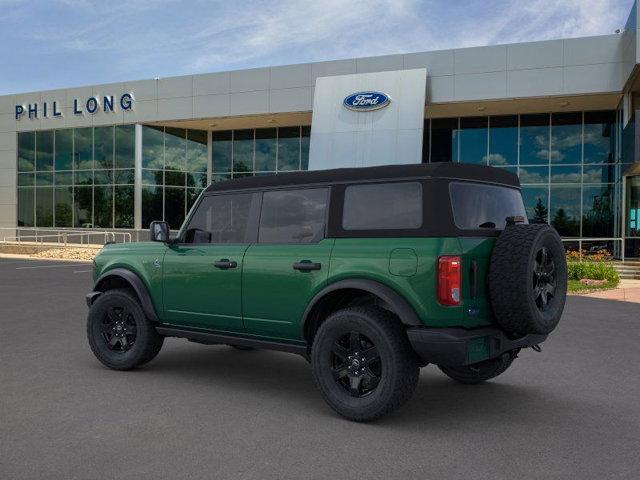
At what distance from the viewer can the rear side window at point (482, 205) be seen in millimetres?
4891

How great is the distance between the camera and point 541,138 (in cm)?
2730

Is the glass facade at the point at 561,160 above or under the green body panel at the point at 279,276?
above

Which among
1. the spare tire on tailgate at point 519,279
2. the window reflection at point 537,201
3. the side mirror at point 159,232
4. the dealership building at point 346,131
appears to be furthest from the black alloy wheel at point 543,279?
the window reflection at point 537,201

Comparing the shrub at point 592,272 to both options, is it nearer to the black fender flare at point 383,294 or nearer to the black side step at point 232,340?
the black side step at point 232,340

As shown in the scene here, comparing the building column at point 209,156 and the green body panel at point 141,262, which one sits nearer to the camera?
the green body panel at point 141,262

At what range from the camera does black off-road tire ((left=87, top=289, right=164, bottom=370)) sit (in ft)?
21.0

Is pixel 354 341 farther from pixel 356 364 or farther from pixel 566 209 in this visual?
pixel 566 209

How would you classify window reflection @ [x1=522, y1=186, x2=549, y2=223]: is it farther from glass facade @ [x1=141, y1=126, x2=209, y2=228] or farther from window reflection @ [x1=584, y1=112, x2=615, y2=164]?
glass facade @ [x1=141, y1=126, x2=209, y2=228]

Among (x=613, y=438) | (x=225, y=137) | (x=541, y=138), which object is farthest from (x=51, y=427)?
(x=225, y=137)

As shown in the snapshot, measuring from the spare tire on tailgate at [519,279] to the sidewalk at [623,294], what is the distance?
33.2 feet

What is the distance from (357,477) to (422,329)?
4.05 ft

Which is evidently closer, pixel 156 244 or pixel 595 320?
pixel 156 244

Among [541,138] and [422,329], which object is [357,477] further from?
[541,138]

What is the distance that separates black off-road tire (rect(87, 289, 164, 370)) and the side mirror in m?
0.81
